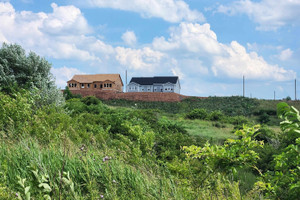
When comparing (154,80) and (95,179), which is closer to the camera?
(95,179)

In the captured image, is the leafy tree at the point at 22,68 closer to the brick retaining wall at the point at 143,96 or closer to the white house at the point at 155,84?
the brick retaining wall at the point at 143,96

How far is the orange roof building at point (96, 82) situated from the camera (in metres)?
52.7

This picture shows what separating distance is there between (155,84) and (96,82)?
1472cm

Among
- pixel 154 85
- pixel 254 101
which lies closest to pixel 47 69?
pixel 254 101

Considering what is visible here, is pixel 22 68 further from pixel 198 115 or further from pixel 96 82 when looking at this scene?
pixel 96 82

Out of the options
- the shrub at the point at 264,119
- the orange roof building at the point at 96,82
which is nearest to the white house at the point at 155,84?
the orange roof building at the point at 96,82

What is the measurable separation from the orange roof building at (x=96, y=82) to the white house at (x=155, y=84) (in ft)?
30.9

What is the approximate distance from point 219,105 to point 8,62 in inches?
1072

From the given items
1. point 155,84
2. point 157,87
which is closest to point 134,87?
point 155,84

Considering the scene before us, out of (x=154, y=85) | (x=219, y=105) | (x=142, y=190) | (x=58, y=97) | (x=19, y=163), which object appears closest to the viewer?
(x=142, y=190)

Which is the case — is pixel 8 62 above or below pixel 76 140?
above

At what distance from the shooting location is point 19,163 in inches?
199

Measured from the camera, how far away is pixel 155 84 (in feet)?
207

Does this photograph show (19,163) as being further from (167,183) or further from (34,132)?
(34,132)
